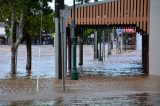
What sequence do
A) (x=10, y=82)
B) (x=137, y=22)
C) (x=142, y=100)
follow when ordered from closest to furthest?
1. (x=142, y=100)
2. (x=10, y=82)
3. (x=137, y=22)

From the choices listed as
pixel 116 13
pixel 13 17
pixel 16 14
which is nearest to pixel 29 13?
pixel 16 14

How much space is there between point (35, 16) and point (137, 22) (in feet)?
19.8

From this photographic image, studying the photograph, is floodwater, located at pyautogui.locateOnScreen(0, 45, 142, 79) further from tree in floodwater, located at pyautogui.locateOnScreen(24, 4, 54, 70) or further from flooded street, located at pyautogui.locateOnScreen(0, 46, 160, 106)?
flooded street, located at pyautogui.locateOnScreen(0, 46, 160, 106)

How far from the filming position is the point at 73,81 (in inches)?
1013

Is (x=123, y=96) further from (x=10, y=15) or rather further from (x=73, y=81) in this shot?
(x=10, y=15)

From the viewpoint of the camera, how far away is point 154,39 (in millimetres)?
30156

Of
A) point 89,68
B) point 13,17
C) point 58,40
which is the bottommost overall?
point 89,68

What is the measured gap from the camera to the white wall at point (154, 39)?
98.1ft

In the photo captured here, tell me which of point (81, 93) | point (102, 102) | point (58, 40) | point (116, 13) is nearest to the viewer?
point (102, 102)

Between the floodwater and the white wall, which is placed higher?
the white wall

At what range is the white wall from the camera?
29906 mm

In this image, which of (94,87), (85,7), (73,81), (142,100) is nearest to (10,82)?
(73,81)

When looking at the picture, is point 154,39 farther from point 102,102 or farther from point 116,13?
point 102,102

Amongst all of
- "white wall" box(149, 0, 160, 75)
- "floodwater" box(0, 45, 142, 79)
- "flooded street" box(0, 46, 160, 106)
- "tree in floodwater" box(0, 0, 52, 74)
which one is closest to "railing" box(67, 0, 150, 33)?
"white wall" box(149, 0, 160, 75)
